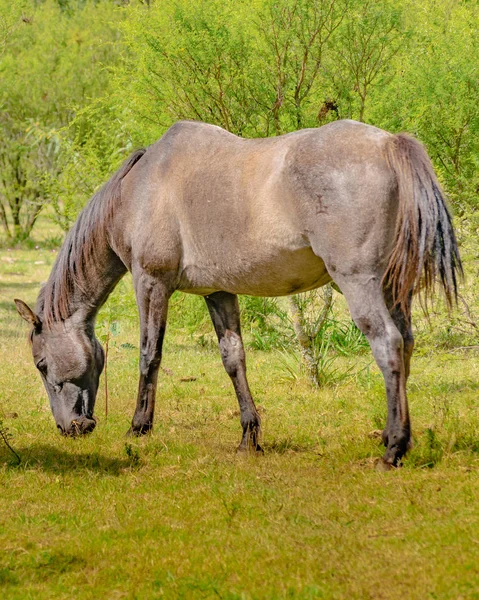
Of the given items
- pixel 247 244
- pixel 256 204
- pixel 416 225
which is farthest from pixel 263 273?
pixel 416 225

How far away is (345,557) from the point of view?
4.20m

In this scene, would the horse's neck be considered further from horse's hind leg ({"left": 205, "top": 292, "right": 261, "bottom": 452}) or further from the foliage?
the foliage

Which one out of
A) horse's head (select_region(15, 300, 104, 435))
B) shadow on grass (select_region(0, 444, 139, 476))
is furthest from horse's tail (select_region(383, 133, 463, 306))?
horse's head (select_region(15, 300, 104, 435))

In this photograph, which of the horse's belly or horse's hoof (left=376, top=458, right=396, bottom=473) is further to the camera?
the horse's belly

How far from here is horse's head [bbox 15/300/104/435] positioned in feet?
23.3

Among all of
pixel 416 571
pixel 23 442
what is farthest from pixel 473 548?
pixel 23 442

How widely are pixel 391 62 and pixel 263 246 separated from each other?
4723 millimetres

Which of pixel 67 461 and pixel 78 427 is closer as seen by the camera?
pixel 67 461

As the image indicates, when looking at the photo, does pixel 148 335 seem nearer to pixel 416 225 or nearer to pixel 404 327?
pixel 404 327

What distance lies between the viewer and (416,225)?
533 cm

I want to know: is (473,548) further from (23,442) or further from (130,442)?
(23,442)

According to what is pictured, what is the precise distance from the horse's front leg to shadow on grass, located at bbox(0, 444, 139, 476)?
1.83ft

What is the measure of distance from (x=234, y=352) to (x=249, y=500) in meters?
1.78

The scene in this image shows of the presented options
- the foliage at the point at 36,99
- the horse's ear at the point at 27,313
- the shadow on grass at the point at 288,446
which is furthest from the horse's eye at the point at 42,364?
the foliage at the point at 36,99
